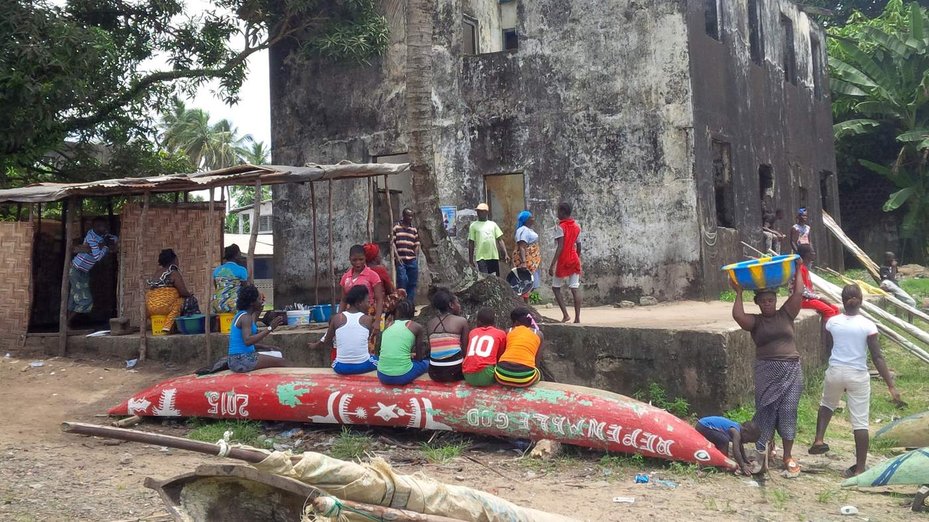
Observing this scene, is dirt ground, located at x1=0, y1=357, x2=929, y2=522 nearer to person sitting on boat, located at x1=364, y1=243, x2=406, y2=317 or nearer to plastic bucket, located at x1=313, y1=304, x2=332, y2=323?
person sitting on boat, located at x1=364, y1=243, x2=406, y2=317

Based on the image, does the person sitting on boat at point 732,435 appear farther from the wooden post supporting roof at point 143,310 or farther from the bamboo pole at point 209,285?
the wooden post supporting roof at point 143,310

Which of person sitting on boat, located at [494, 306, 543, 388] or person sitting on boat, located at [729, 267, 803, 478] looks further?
person sitting on boat, located at [494, 306, 543, 388]

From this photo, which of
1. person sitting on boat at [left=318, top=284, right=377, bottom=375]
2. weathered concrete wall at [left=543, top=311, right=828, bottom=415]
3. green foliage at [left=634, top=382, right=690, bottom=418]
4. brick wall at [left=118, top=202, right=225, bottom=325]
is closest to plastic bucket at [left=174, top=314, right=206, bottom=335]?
brick wall at [left=118, top=202, right=225, bottom=325]

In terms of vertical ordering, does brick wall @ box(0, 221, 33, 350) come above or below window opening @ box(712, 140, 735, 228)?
below

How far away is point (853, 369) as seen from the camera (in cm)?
683

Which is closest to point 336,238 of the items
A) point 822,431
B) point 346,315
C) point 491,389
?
point 346,315

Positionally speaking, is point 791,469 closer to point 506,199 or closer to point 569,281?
point 569,281

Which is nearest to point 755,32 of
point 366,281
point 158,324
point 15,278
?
point 366,281

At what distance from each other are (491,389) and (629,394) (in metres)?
1.96

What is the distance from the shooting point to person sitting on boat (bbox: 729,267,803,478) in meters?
6.57

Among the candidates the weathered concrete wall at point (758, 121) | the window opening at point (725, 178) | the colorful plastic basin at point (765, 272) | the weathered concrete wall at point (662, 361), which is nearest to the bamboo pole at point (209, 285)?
the weathered concrete wall at point (662, 361)

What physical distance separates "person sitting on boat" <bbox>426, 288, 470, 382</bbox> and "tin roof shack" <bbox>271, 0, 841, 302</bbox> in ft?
20.3

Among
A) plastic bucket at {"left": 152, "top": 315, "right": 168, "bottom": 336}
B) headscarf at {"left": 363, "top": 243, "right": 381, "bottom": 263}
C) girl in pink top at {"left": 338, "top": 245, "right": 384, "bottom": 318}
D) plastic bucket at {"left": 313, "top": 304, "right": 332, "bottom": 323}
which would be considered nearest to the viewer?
girl in pink top at {"left": 338, "top": 245, "right": 384, "bottom": 318}

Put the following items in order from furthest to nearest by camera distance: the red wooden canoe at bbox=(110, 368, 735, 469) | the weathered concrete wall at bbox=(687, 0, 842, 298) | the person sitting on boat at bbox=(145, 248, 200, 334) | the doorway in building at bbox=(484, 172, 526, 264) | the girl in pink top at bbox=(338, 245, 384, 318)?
the doorway in building at bbox=(484, 172, 526, 264)
the weathered concrete wall at bbox=(687, 0, 842, 298)
the person sitting on boat at bbox=(145, 248, 200, 334)
the girl in pink top at bbox=(338, 245, 384, 318)
the red wooden canoe at bbox=(110, 368, 735, 469)
